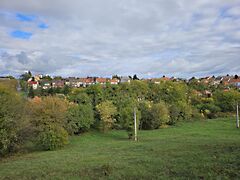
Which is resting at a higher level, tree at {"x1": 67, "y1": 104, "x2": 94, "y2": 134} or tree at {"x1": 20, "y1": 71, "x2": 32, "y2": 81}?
tree at {"x1": 20, "y1": 71, "x2": 32, "y2": 81}

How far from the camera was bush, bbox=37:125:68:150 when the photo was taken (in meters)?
32.2

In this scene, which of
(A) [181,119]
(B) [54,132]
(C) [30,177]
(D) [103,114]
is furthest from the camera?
(A) [181,119]

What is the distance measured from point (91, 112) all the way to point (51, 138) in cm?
1620

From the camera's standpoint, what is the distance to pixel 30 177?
42.8ft

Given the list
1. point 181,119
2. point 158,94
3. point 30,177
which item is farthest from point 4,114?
point 158,94

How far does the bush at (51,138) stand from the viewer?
32.2m

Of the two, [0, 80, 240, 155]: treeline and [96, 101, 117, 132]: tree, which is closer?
[0, 80, 240, 155]: treeline

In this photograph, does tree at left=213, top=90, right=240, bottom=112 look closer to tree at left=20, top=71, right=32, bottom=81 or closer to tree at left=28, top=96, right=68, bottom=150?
tree at left=28, top=96, right=68, bottom=150

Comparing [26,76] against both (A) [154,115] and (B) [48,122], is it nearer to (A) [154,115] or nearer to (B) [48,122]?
(A) [154,115]

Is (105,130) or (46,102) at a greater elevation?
(46,102)

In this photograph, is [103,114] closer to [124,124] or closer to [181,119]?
[124,124]

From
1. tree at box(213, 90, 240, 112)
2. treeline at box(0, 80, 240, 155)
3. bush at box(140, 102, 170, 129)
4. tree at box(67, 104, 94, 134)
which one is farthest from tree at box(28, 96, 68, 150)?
tree at box(213, 90, 240, 112)

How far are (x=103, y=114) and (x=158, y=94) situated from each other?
27516mm

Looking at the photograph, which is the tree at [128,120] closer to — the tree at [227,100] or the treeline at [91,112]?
the treeline at [91,112]
